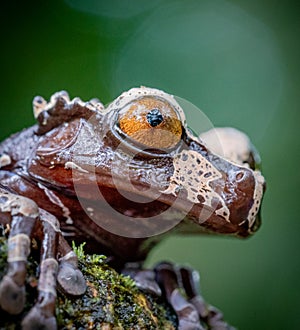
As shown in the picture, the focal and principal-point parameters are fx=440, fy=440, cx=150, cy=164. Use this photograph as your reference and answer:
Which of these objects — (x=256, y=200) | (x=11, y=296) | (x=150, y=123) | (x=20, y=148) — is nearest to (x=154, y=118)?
(x=150, y=123)

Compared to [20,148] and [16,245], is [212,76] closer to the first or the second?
[20,148]

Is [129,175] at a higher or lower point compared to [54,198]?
higher

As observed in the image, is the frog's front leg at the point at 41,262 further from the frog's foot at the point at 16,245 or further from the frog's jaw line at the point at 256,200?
the frog's jaw line at the point at 256,200

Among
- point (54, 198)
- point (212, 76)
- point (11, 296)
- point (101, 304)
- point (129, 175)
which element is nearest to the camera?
point (11, 296)

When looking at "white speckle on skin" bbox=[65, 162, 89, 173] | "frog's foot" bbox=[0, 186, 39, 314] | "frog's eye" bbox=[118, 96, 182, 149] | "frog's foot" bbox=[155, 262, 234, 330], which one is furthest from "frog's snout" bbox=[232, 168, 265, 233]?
"frog's foot" bbox=[0, 186, 39, 314]

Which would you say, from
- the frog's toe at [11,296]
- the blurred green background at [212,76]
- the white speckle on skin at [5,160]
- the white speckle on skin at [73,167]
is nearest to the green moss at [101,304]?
the frog's toe at [11,296]

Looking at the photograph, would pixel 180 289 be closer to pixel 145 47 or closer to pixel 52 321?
pixel 52 321

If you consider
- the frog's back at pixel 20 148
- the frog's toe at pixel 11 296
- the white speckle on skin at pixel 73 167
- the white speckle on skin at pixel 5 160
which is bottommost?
the frog's toe at pixel 11 296
